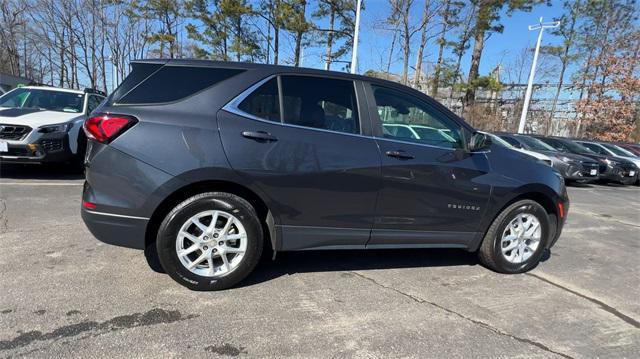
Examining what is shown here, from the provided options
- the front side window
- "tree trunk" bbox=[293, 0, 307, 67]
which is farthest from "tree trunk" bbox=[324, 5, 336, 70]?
the front side window

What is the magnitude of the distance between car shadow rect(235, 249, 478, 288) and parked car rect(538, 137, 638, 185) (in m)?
11.9

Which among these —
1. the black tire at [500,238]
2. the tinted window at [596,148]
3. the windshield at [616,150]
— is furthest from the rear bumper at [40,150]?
the windshield at [616,150]

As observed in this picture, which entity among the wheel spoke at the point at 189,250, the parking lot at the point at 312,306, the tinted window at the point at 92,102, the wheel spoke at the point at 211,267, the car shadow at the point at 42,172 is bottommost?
the car shadow at the point at 42,172

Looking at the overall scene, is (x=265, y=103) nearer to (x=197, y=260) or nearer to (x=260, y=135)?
(x=260, y=135)

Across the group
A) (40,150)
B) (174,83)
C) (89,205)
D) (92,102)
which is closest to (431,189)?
(174,83)

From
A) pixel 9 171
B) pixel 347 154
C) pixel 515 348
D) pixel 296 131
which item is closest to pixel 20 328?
pixel 296 131

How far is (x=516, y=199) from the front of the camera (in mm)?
4051

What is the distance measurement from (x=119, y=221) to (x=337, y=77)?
207cm

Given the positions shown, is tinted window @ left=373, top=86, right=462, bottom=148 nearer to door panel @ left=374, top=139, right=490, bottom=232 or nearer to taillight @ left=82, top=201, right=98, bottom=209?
door panel @ left=374, top=139, right=490, bottom=232

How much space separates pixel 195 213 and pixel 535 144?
13834 millimetres

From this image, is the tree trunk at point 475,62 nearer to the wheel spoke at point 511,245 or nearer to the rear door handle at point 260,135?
the wheel spoke at point 511,245

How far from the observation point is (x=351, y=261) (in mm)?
4137

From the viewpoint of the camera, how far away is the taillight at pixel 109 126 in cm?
290

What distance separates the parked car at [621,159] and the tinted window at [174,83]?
15.5 meters
